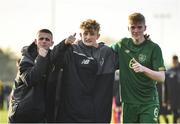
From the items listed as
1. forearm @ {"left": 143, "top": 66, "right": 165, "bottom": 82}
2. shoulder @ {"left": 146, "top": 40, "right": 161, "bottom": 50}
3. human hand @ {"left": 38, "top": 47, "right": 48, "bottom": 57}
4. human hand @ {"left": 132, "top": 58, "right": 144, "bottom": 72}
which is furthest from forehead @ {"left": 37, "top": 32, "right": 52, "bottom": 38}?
shoulder @ {"left": 146, "top": 40, "right": 161, "bottom": 50}

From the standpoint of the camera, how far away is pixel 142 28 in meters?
10.1

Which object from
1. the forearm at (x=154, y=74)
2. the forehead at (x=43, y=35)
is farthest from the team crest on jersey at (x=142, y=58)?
the forehead at (x=43, y=35)

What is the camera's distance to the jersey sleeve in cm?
1010

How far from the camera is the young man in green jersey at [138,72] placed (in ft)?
33.2

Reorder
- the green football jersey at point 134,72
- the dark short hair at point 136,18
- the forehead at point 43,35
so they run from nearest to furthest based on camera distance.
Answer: the forehead at point 43,35 < the dark short hair at point 136,18 < the green football jersey at point 134,72

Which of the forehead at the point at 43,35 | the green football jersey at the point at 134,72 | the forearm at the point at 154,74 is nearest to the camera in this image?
the forehead at the point at 43,35

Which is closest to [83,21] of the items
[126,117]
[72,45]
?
[72,45]

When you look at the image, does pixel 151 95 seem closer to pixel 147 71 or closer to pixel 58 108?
pixel 147 71

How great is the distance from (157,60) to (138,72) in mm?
328

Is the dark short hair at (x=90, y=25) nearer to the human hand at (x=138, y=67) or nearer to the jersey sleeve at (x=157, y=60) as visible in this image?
the human hand at (x=138, y=67)

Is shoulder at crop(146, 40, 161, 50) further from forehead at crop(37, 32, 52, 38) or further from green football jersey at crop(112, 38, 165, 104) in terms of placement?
forehead at crop(37, 32, 52, 38)

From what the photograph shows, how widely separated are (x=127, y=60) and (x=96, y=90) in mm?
844

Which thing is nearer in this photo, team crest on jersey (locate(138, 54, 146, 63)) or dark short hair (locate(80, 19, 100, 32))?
dark short hair (locate(80, 19, 100, 32))

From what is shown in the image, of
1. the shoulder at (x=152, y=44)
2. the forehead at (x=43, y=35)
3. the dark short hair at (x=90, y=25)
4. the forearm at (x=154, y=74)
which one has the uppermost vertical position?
the dark short hair at (x=90, y=25)
